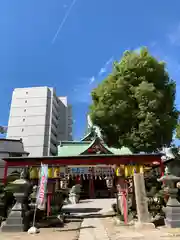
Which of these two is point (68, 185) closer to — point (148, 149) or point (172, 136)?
point (148, 149)

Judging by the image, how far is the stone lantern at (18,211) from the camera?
28.2ft

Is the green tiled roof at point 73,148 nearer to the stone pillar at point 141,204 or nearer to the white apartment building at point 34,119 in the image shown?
the stone pillar at point 141,204

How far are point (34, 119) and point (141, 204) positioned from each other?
51.2m

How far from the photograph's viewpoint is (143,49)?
2448 centimetres

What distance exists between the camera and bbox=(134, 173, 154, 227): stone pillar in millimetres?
8856

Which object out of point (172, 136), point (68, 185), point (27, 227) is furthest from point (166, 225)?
point (68, 185)

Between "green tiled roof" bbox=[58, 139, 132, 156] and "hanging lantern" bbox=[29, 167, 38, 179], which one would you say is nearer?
"hanging lantern" bbox=[29, 167, 38, 179]

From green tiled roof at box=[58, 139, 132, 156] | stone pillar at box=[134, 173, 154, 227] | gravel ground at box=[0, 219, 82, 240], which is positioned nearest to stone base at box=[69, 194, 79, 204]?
green tiled roof at box=[58, 139, 132, 156]

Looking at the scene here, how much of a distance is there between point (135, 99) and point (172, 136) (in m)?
5.68

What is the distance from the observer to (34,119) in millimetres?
57156

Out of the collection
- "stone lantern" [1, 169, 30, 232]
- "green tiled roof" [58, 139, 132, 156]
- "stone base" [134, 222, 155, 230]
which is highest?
"green tiled roof" [58, 139, 132, 156]

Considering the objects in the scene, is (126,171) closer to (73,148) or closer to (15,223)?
(15,223)

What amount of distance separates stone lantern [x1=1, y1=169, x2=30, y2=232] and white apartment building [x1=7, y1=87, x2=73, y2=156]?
4384cm

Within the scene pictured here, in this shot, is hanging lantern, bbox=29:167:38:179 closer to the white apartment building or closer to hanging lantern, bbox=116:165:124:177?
hanging lantern, bbox=116:165:124:177
